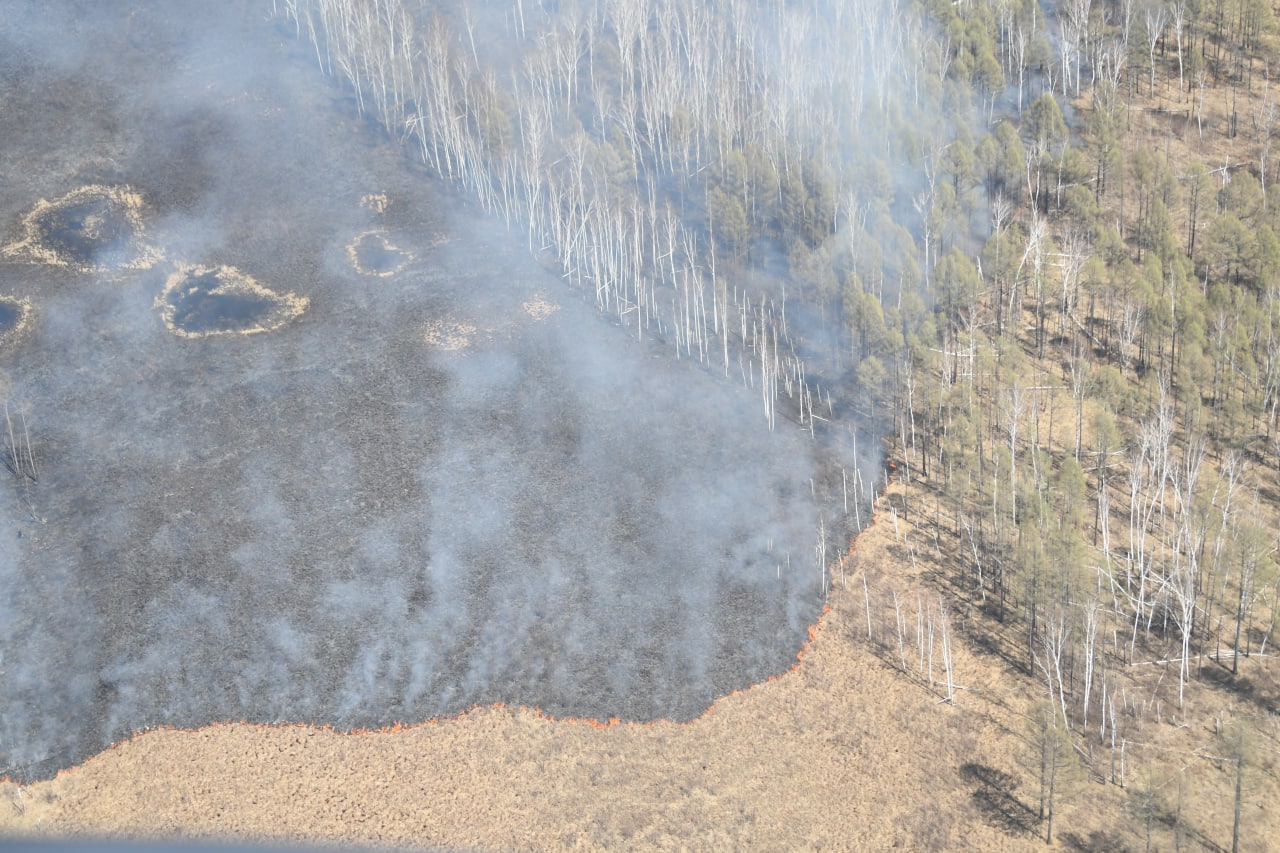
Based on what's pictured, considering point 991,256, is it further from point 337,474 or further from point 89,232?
point 89,232

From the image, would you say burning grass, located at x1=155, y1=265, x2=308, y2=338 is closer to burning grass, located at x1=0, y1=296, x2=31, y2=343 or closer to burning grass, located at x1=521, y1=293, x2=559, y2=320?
burning grass, located at x1=0, y1=296, x2=31, y2=343

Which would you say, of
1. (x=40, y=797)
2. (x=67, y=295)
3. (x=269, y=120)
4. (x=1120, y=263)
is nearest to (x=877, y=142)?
(x=1120, y=263)

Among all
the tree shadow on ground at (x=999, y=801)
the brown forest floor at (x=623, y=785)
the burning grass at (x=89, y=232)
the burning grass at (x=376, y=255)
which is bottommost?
the tree shadow on ground at (x=999, y=801)

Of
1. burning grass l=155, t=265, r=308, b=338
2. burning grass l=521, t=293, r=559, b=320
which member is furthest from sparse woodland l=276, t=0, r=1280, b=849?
burning grass l=155, t=265, r=308, b=338

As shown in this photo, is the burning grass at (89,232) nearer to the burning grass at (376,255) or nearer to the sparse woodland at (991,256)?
the burning grass at (376,255)

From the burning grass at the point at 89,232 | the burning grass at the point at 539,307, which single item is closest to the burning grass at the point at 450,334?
the burning grass at the point at 539,307

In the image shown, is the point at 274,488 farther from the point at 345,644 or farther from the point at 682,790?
the point at 682,790

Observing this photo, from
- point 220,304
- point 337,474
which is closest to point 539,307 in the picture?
point 337,474

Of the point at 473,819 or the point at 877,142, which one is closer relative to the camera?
the point at 473,819
